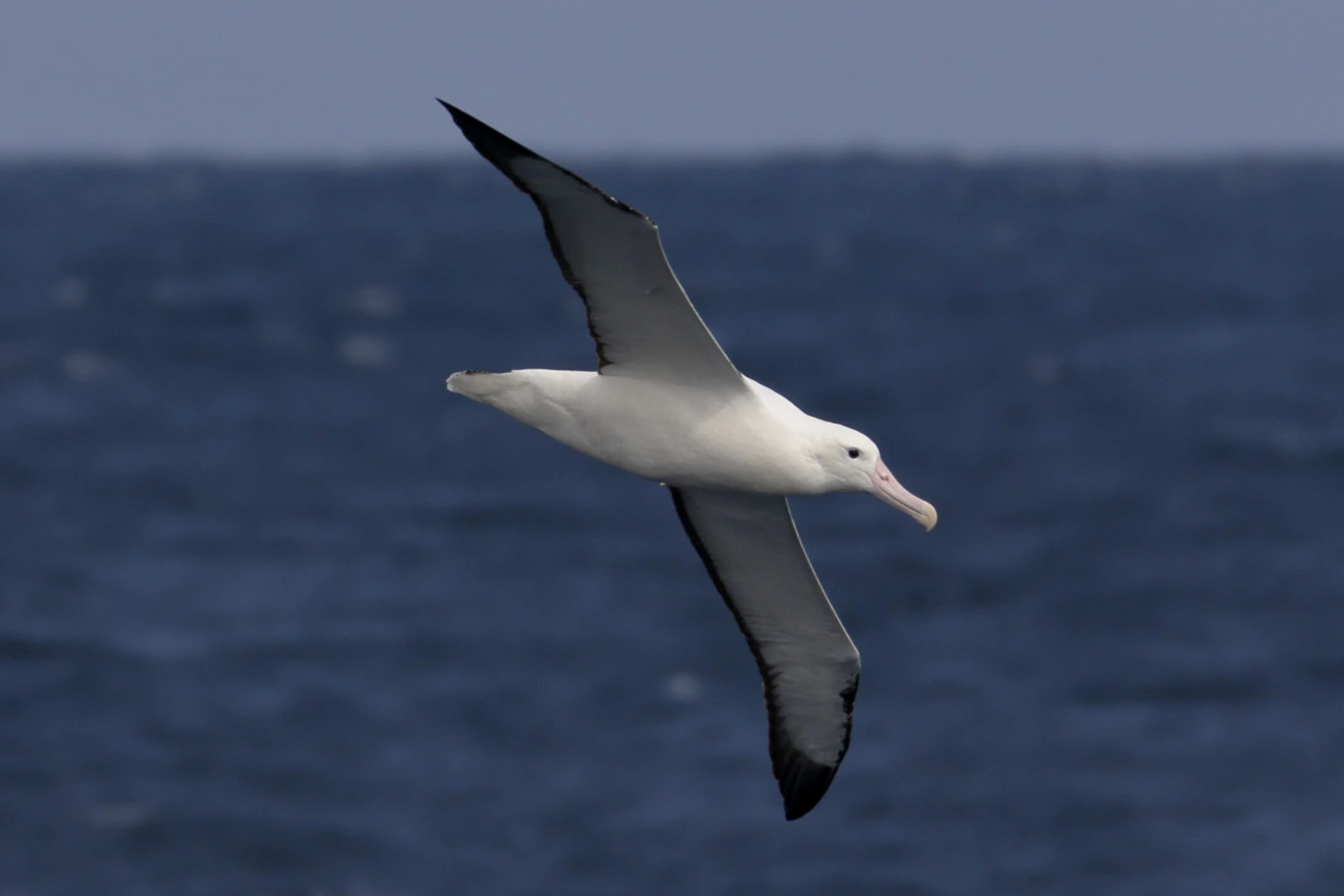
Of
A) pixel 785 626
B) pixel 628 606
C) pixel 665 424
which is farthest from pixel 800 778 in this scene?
pixel 628 606

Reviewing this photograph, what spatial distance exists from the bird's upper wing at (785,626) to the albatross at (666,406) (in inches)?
0.5

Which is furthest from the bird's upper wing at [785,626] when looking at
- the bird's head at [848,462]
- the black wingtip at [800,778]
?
the bird's head at [848,462]

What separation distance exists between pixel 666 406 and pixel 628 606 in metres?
22.3

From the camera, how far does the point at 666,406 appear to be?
1045 cm

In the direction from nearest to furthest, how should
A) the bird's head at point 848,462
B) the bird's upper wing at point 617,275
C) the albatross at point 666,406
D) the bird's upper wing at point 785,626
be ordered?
the bird's upper wing at point 617,275
the albatross at point 666,406
the bird's head at point 848,462
the bird's upper wing at point 785,626

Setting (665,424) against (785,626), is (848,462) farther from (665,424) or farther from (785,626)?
(785,626)

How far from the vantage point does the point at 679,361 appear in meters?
10.4

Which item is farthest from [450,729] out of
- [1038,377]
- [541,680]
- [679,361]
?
[1038,377]

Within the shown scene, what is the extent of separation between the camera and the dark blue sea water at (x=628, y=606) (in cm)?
2559

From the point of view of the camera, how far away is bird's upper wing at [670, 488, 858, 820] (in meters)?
11.5

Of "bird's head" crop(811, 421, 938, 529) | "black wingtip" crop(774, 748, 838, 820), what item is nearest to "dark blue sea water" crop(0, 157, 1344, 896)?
"black wingtip" crop(774, 748, 838, 820)

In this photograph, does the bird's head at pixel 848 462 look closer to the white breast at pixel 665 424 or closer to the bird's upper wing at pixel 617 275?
the white breast at pixel 665 424

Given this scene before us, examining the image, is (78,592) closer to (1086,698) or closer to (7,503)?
Answer: (7,503)

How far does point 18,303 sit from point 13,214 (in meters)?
30.8
